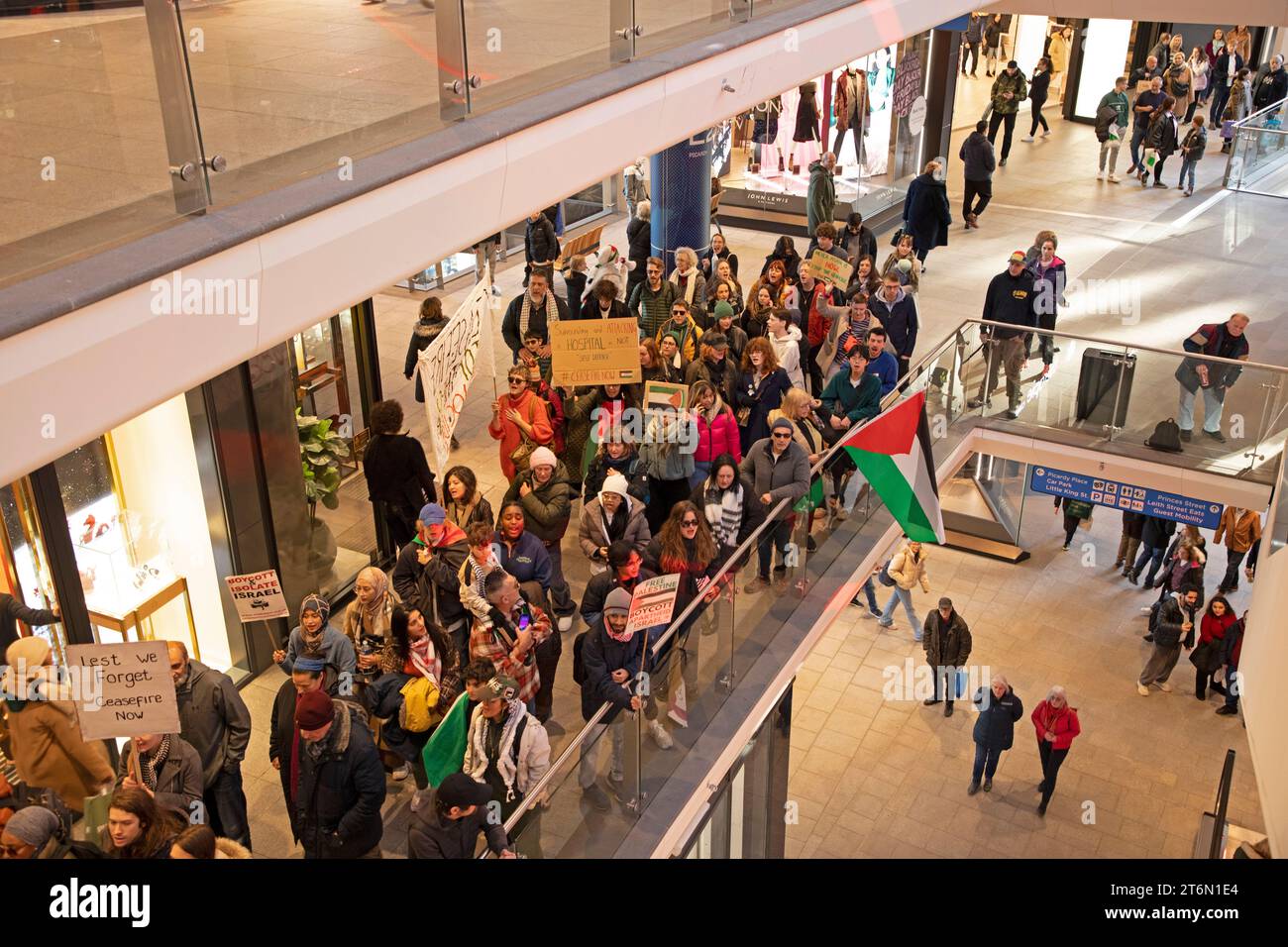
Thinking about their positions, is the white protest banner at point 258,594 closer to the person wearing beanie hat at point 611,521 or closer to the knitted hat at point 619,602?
the knitted hat at point 619,602

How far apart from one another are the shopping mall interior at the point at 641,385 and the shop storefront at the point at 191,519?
1.1 inches

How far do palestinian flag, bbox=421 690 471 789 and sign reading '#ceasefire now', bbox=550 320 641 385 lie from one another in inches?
124

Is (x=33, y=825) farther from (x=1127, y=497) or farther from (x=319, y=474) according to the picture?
(x=1127, y=497)

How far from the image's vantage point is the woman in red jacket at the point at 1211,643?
40.9 feet

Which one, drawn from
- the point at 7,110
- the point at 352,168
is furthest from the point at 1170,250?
the point at 7,110

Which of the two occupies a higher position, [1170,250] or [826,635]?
Result: [1170,250]

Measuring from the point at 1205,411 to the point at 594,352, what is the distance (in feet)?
21.8

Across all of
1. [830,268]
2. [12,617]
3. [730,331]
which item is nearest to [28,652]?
[12,617]

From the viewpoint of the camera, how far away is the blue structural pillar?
A: 1517 cm

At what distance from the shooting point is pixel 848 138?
65.0 ft

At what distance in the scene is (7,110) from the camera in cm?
403

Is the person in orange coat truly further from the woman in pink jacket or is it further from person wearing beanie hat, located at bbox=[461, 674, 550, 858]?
person wearing beanie hat, located at bbox=[461, 674, 550, 858]
